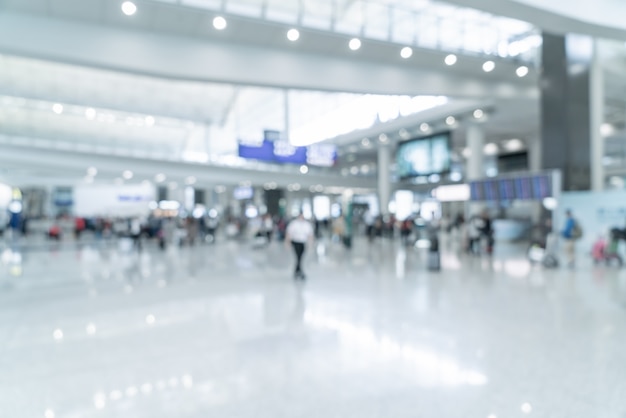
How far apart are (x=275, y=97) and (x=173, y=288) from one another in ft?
70.0

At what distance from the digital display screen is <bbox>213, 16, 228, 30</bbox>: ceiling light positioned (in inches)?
632

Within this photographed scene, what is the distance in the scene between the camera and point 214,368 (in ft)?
14.8

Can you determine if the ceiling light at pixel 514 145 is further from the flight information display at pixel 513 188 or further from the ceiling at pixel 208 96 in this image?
the flight information display at pixel 513 188

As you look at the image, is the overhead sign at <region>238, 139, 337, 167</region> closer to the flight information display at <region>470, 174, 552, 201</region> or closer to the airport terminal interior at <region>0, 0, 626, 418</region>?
the airport terminal interior at <region>0, 0, 626, 418</region>

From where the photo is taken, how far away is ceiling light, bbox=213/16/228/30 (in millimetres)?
10370

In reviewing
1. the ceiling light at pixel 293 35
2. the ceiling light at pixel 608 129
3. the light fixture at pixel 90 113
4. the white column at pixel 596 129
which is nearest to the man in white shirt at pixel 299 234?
the ceiling light at pixel 293 35

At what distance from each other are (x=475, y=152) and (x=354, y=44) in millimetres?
14265

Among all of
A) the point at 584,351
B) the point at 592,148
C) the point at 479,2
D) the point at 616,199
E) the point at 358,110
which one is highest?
the point at 358,110

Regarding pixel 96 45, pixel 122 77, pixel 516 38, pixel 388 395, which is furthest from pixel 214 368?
pixel 122 77

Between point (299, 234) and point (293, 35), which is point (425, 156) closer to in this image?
point (293, 35)

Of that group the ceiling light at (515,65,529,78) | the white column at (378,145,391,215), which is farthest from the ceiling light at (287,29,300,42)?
the white column at (378,145,391,215)

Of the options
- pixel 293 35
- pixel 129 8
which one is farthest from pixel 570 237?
pixel 129 8

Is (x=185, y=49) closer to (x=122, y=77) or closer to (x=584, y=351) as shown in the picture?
(x=584, y=351)

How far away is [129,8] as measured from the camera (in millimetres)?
9641
